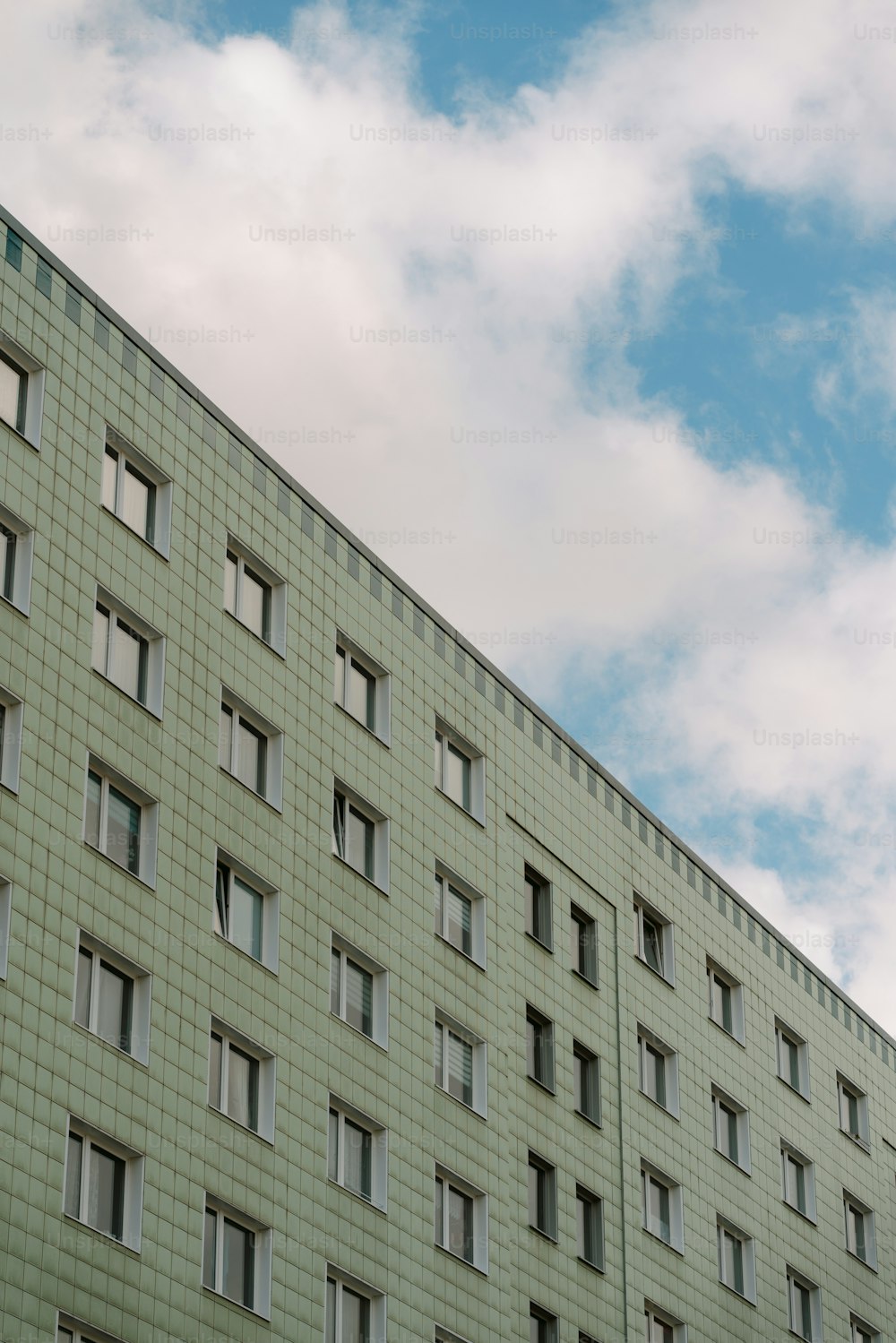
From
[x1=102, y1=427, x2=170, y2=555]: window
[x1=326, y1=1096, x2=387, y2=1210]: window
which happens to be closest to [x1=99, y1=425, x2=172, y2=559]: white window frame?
[x1=102, y1=427, x2=170, y2=555]: window

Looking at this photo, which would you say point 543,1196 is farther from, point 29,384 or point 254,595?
point 29,384

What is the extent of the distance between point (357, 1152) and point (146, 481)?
1287cm

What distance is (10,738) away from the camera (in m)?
36.4

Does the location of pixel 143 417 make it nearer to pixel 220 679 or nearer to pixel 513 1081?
pixel 220 679

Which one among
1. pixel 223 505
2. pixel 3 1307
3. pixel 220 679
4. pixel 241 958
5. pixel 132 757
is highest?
pixel 223 505

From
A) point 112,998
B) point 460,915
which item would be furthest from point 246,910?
point 460,915

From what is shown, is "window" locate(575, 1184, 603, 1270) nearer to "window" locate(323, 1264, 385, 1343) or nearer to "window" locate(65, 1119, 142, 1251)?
"window" locate(323, 1264, 385, 1343)

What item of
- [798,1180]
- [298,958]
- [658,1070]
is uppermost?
[658,1070]

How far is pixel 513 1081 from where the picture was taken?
4688cm

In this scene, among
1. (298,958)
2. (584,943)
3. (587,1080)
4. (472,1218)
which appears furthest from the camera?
(584,943)

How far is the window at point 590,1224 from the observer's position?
48.1 m

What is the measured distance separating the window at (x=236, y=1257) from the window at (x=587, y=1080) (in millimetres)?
12458

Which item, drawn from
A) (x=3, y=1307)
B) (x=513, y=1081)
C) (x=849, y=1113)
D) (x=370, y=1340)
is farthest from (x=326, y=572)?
(x=849, y=1113)

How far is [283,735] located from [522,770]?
9.27m
